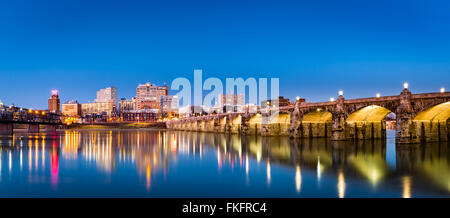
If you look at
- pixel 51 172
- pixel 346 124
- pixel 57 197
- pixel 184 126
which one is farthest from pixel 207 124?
pixel 57 197

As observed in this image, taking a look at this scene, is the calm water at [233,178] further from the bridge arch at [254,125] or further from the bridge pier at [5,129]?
the bridge pier at [5,129]

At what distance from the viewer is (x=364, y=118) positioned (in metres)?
51.0

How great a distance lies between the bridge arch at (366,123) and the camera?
48.9 m

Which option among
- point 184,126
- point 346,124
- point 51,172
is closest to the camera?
point 51,172

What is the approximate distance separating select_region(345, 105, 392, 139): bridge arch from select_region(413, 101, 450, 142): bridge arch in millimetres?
6483

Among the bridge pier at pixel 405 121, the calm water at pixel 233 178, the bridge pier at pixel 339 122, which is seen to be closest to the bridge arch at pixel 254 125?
the bridge pier at pixel 339 122

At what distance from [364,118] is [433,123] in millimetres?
9647

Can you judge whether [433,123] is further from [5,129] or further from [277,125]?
[5,129]

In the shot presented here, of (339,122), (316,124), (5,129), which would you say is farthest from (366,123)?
(5,129)

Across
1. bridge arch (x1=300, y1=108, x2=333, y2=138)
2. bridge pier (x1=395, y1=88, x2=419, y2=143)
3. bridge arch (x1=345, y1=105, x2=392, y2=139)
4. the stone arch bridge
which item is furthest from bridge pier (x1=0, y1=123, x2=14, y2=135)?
bridge pier (x1=395, y1=88, x2=419, y2=143)

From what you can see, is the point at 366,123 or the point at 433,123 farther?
the point at 366,123
